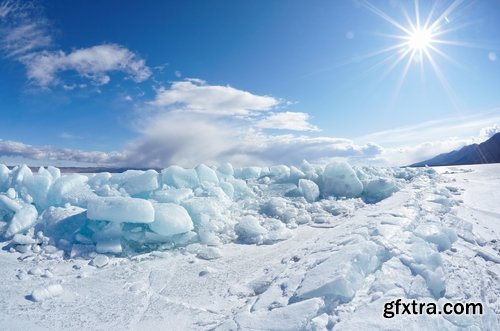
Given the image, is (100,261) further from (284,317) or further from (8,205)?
(284,317)

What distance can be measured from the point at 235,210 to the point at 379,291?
326 cm

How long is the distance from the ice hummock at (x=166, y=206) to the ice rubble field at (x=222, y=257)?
0.07ft

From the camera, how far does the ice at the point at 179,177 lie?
5.85 m

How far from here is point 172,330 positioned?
2426 millimetres

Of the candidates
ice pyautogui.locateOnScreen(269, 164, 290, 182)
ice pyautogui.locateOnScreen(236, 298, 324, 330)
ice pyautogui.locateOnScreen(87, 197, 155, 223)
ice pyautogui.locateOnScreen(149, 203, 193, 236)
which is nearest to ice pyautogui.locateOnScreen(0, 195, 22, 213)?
ice pyautogui.locateOnScreen(87, 197, 155, 223)

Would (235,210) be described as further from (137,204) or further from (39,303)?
(39,303)

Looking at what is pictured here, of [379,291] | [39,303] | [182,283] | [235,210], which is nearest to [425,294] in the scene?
[379,291]

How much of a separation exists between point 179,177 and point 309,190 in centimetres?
263

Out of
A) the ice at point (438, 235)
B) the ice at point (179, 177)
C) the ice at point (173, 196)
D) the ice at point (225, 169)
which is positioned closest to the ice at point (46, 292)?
the ice at point (173, 196)

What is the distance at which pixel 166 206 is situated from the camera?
434 cm

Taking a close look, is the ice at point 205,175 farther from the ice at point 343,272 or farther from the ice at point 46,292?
the ice at point 343,272

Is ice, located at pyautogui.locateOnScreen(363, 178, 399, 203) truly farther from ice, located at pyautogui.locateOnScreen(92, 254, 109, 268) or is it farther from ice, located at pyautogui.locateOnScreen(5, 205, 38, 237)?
ice, located at pyautogui.locateOnScreen(5, 205, 38, 237)

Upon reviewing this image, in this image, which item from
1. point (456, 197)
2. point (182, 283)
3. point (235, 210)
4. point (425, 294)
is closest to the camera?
point (425, 294)

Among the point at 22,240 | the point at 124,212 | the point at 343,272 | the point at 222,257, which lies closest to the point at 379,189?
the point at 222,257
